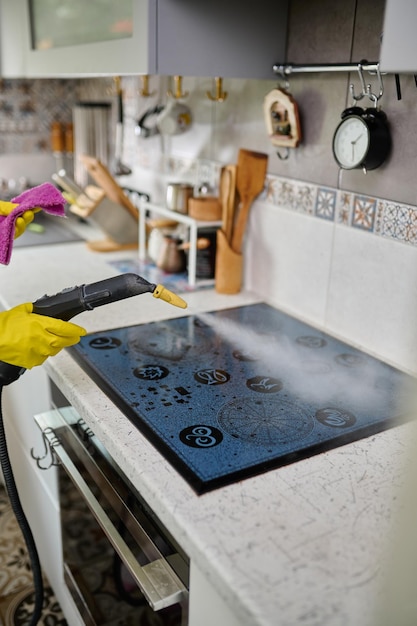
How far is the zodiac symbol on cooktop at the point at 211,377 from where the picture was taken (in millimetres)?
1151

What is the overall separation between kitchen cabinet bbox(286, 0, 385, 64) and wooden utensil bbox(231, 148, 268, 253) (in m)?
0.25

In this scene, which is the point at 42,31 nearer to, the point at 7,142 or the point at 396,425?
the point at 7,142

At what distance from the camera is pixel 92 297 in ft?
3.45

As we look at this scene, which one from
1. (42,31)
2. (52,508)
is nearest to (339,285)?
(52,508)

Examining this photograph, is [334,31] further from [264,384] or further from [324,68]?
[264,384]

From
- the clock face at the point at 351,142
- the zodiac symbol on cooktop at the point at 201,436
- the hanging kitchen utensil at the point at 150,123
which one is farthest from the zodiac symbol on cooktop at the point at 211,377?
the hanging kitchen utensil at the point at 150,123

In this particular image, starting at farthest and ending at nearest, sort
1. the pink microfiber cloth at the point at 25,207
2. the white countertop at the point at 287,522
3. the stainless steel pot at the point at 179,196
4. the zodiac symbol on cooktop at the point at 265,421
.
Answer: the stainless steel pot at the point at 179,196
the pink microfiber cloth at the point at 25,207
the zodiac symbol on cooktop at the point at 265,421
the white countertop at the point at 287,522

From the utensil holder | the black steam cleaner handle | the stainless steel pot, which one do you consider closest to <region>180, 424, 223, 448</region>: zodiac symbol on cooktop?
the black steam cleaner handle

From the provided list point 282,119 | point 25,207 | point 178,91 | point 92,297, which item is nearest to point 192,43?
point 282,119

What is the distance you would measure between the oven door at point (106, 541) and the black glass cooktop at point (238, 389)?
112 mm

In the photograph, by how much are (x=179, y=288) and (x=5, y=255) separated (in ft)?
2.26

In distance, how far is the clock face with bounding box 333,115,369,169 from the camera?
1186 mm

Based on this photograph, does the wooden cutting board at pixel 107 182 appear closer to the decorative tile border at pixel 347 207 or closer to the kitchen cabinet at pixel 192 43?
the kitchen cabinet at pixel 192 43

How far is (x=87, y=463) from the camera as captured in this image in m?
1.11
